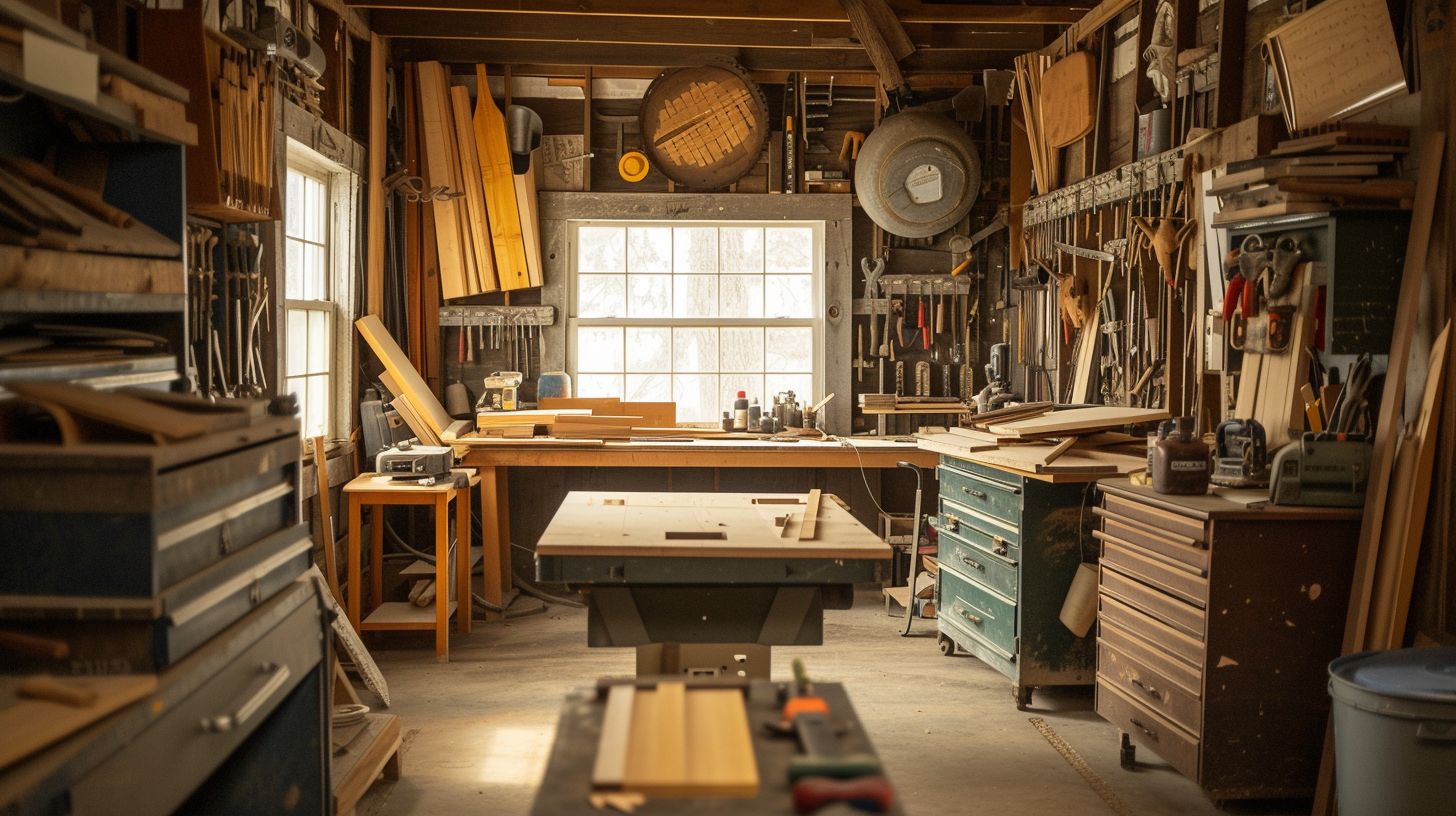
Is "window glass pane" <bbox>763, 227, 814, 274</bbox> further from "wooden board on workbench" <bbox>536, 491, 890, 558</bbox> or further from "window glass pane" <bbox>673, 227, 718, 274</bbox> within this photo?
"wooden board on workbench" <bbox>536, 491, 890, 558</bbox>

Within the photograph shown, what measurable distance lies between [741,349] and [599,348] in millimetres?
853

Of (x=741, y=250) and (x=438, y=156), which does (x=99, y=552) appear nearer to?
(x=438, y=156)

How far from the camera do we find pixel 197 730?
2.14m

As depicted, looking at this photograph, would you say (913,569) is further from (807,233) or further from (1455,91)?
(1455,91)

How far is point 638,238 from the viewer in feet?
23.0

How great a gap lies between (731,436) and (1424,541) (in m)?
3.82

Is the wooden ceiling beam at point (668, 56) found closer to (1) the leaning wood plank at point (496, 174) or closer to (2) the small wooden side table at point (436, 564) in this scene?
(1) the leaning wood plank at point (496, 174)

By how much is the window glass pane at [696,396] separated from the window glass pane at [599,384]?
348 mm

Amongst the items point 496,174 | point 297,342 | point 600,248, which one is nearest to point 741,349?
point 600,248

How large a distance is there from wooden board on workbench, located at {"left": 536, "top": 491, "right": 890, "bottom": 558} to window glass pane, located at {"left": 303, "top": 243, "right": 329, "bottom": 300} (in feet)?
7.44

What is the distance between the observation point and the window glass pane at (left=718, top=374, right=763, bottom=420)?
23.2 ft

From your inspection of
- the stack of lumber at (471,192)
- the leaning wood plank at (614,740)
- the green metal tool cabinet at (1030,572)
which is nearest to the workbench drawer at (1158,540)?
the green metal tool cabinet at (1030,572)

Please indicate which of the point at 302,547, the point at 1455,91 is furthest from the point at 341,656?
the point at 1455,91

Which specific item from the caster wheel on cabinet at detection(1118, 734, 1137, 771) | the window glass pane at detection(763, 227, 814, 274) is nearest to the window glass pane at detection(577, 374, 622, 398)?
the window glass pane at detection(763, 227, 814, 274)
